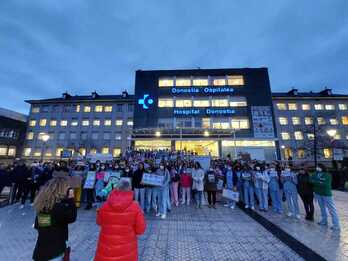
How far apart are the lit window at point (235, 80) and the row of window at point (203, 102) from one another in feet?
9.88

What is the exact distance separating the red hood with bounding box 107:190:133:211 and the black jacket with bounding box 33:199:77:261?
529mm

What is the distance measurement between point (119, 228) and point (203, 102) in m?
27.4

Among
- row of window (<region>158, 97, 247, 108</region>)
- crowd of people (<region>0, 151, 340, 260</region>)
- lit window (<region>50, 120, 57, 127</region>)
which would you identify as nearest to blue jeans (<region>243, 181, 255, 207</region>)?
crowd of people (<region>0, 151, 340, 260</region>)

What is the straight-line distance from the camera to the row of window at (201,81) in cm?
2948

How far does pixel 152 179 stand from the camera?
734cm

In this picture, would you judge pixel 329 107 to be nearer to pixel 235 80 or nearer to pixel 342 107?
pixel 342 107

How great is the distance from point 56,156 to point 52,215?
43.3 m

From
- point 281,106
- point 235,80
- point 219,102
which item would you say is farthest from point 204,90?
point 281,106

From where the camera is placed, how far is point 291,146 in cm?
3531

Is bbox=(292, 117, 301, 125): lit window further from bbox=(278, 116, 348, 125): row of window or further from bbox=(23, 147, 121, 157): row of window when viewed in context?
bbox=(23, 147, 121, 157): row of window

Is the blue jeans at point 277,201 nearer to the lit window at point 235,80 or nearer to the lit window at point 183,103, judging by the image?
the lit window at point 183,103

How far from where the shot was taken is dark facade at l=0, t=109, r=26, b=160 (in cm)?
3728

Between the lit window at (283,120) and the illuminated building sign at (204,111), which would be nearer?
the illuminated building sign at (204,111)

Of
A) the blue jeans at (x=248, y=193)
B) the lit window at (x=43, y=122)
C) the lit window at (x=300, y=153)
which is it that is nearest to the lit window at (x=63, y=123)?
the lit window at (x=43, y=122)
